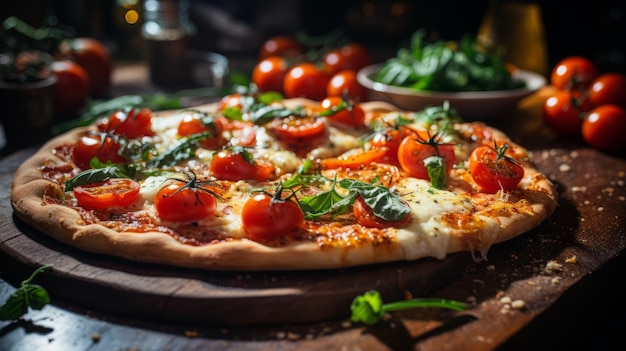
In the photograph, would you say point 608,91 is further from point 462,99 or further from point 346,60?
point 346,60

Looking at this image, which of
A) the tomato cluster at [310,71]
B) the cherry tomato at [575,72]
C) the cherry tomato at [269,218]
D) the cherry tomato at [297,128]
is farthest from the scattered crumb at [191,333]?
the cherry tomato at [575,72]

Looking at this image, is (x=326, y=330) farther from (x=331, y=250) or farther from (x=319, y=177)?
(x=319, y=177)

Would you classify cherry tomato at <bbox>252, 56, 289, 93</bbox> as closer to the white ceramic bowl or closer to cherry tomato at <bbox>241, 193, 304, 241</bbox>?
the white ceramic bowl

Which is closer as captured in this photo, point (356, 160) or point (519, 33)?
point (356, 160)

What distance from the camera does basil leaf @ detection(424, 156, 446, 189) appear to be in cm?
346

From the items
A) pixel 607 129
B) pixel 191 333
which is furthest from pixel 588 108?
pixel 191 333

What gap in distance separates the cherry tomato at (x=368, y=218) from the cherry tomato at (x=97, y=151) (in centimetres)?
150

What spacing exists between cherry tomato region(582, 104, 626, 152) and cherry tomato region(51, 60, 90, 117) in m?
4.00

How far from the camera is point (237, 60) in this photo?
7.84m

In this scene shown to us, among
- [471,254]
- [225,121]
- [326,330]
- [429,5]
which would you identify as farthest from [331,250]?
[429,5]

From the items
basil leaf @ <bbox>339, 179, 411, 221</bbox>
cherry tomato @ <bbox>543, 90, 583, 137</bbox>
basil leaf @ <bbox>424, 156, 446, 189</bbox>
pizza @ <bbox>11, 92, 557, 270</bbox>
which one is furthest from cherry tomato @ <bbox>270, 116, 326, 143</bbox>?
cherry tomato @ <bbox>543, 90, 583, 137</bbox>

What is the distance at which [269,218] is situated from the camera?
285cm

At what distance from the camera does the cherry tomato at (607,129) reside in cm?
471

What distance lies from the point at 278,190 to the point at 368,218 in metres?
0.43
